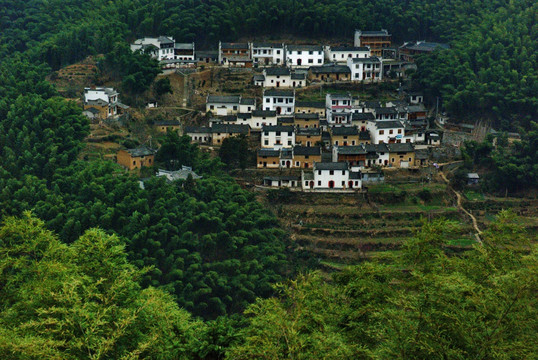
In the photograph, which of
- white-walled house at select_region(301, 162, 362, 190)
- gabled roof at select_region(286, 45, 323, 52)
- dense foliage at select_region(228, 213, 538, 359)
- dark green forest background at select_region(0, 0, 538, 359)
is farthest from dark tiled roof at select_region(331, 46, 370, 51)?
dense foliage at select_region(228, 213, 538, 359)

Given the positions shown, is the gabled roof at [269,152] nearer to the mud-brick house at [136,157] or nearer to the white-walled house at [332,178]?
the white-walled house at [332,178]

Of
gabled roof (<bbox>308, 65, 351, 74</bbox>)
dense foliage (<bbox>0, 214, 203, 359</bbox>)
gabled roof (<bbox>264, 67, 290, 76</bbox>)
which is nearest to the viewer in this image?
dense foliage (<bbox>0, 214, 203, 359</bbox>)

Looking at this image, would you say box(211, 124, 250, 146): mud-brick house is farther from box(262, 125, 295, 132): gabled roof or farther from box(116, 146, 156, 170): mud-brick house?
box(116, 146, 156, 170): mud-brick house

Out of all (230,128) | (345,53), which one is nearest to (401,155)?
(230,128)

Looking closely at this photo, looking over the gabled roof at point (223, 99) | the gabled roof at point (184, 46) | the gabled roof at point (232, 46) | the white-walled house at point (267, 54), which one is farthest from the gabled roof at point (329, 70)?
the gabled roof at point (184, 46)

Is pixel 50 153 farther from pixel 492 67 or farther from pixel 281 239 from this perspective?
pixel 492 67

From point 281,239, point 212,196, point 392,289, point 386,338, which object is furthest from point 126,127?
point 386,338

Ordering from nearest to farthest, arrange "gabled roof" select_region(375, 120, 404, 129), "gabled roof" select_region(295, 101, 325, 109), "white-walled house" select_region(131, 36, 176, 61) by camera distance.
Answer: "gabled roof" select_region(375, 120, 404, 129) → "gabled roof" select_region(295, 101, 325, 109) → "white-walled house" select_region(131, 36, 176, 61)

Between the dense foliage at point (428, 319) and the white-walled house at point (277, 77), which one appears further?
the white-walled house at point (277, 77)
